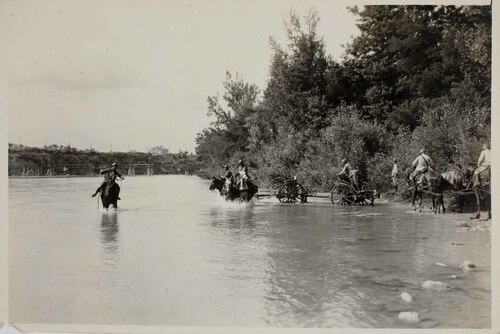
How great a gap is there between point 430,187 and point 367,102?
1836 millimetres

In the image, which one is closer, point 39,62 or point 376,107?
point 39,62

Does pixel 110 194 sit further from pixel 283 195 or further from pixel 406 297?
pixel 406 297

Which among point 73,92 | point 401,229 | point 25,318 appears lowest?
point 25,318

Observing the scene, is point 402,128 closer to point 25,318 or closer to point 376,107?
point 376,107

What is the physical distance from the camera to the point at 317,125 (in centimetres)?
941

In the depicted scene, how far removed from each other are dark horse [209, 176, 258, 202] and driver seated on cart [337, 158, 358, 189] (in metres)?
2.03

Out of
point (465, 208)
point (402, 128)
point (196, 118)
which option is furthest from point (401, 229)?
point (196, 118)

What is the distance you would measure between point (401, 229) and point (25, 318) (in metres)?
5.76

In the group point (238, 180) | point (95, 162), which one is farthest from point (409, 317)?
point (95, 162)

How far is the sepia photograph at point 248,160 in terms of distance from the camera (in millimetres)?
6648

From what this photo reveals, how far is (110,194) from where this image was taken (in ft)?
31.2

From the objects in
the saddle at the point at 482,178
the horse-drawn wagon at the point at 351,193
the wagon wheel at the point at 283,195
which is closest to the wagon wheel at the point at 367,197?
the horse-drawn wagon at the point at 351,193

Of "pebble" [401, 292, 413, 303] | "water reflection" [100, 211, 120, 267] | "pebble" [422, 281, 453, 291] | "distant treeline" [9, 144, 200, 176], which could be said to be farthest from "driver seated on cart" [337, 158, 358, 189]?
"water reflection" [100, 211, 120, 267]

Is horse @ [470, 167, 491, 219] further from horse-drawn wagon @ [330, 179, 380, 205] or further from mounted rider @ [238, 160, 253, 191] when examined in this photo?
mounted rider @ [238, 160, 253, 191]
